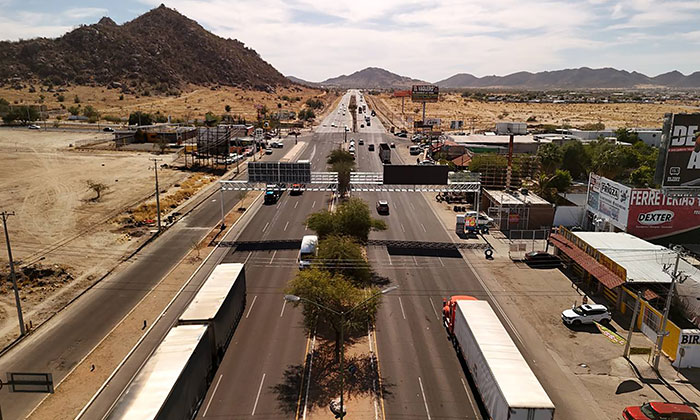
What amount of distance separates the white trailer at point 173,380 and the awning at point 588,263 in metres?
33.6

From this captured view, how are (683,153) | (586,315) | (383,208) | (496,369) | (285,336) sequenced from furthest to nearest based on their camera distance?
(383,208) < (683,153) < (586,315) < (285,336) < (496,369)

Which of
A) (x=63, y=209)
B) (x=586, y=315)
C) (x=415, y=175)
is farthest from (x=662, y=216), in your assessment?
(x=63, y=209)

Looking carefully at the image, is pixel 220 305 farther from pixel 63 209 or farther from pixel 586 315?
pixel 63 209

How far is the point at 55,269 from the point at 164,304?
1621 cm

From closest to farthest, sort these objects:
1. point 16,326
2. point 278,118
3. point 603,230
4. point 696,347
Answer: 1. point 696,347
2. point 16,326
3. point 603,230
4. point 278,118

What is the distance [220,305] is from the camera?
3141 cm

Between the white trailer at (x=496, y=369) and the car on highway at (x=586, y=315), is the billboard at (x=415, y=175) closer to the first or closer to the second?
the car on highway at (x=586, y=315)

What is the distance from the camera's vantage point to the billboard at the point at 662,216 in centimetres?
4906

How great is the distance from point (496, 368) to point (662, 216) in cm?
3751

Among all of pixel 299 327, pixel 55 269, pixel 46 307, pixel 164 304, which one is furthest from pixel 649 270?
pixel 55 269

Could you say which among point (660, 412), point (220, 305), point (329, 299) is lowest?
point (660, 412)

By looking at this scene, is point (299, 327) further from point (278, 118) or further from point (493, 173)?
point (278, 118)

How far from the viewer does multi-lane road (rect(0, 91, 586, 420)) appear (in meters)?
27.3

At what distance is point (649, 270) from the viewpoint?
4000 centimetres
